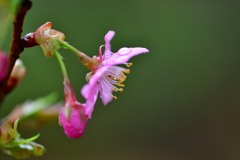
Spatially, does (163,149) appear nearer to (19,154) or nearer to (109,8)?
(109,8)

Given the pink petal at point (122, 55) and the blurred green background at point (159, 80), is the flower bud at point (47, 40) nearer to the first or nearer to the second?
the pink petal at point (122, 55)

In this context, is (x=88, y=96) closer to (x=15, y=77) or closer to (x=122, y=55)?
Answer: (x=122, y=55)

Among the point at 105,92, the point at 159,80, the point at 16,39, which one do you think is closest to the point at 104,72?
the point at 105,92

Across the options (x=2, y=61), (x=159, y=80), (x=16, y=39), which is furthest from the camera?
(x=159, y=80)

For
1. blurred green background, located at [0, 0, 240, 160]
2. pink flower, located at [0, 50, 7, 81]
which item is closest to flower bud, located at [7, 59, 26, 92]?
pink flower, located at [0, 50, 7, 81]

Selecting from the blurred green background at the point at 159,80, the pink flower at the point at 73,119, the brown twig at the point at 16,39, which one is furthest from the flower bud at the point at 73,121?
the blurred green background at the point at 159,80

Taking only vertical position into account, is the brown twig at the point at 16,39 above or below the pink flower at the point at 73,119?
above

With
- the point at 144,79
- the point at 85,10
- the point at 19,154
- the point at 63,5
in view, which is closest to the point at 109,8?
the point at 85,10
